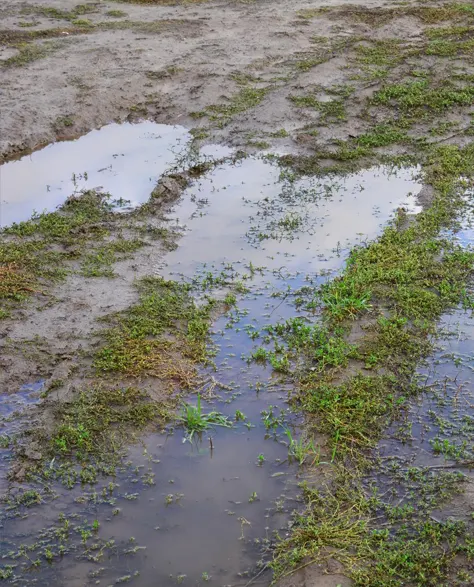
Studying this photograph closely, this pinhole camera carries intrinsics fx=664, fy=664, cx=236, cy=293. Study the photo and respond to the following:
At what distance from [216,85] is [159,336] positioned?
6.73 metres

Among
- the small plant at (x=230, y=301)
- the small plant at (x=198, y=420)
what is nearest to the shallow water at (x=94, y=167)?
the small plant at (x=230, y=301)

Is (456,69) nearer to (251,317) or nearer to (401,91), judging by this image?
(401,91)

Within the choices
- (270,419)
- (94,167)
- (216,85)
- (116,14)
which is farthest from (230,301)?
(116,14)

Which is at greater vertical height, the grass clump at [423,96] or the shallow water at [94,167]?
the grass clump at [423,96]

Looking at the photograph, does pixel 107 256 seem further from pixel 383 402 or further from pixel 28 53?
pixel 28 53

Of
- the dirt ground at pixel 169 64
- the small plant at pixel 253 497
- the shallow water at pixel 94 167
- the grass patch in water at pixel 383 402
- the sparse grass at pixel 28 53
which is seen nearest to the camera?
the grass patch in water at pixel 383 402

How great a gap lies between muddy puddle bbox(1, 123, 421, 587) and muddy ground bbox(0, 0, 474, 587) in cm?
56

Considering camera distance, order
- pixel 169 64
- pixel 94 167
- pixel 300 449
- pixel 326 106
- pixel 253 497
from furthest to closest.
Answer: pixel 169 64
pixel 326 106
pixel 94 167
pixel 300 449
pixel 253 497

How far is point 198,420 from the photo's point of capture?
516 cm

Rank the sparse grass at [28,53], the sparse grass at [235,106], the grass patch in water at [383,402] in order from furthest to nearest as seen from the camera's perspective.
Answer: the sparse grass at [28,53]
the sparse grass at [235,106]
the grass patch in water at [383,402]

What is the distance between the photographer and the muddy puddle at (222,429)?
420 cm

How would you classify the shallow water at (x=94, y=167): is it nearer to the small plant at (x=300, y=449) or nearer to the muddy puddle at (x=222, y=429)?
the muddy puddle at (x=222, y=429)

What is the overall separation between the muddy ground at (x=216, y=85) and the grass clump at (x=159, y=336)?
0.61 feet

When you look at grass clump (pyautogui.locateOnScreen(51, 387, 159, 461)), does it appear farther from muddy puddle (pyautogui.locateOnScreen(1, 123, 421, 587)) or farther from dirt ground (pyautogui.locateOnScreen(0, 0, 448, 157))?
dirt ground (pyautogui.locateOnScreen(0, 0, 448, 157))
